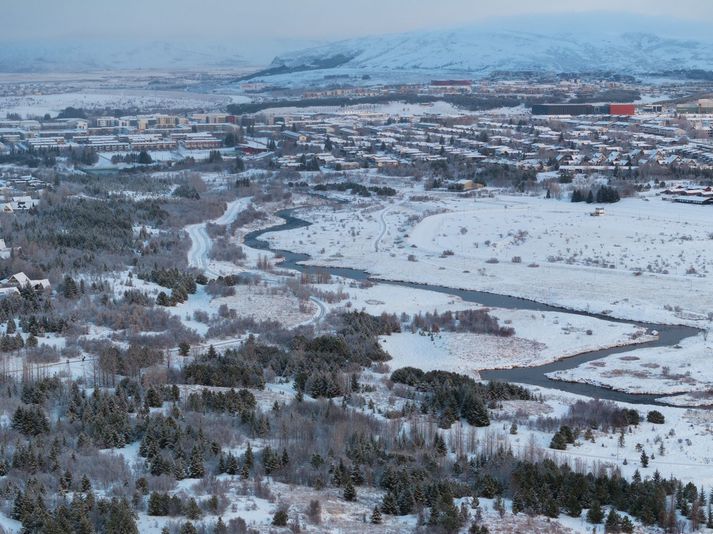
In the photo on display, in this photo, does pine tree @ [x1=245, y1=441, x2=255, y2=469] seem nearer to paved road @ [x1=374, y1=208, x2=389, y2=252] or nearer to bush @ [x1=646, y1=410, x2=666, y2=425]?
bush @ [x1=646, y1=410, x2=666, y2=425]

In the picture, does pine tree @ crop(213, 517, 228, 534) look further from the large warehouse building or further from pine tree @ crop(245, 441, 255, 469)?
the large warehouse building

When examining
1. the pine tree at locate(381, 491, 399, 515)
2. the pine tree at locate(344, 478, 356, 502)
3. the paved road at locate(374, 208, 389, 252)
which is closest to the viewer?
the pine tree at locate(381, 491, 399, 515)

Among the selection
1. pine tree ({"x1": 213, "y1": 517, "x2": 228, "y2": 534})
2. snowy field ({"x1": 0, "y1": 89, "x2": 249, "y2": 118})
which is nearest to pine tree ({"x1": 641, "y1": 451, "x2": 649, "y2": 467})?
pine tree ({"x1": 213, "y1": 517, "x2": 228, "y2": 534})

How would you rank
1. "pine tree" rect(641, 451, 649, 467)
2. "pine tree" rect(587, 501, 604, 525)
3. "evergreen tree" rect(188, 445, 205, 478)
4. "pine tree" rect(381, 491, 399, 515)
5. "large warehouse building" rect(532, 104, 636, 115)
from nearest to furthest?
"pine tree" rect(587, 501, 604, 525) → "pine tree" rect(381, 491, 399, 515) → "evergreen tree" rect(188, 445, 205, 478) → "pine tree" rect(641, 451, 649, 467) → "large warehouse building" rect(532, 104, 636, 115)

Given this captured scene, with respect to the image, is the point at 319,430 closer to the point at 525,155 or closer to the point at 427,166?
the point at 427,166

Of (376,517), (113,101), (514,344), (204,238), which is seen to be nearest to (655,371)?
(514,344)

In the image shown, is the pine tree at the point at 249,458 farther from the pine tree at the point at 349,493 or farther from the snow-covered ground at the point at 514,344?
the snow-covered ground at the point at 514,344

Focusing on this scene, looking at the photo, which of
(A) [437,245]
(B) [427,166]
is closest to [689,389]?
(A) [437,245]

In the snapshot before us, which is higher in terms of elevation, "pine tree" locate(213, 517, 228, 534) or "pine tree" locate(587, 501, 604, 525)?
"pine tree" locate(213, 517, 228, 534)

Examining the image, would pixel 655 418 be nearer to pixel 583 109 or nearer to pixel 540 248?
pixel 540 248

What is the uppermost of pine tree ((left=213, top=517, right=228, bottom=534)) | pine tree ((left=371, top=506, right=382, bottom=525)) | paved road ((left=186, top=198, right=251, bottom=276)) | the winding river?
pine tree ((left=213, top=517, right=228, bottom=534))

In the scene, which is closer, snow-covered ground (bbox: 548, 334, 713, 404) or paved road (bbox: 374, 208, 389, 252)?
snow-covered ground (bbox: 548, 334, 713, 404)
